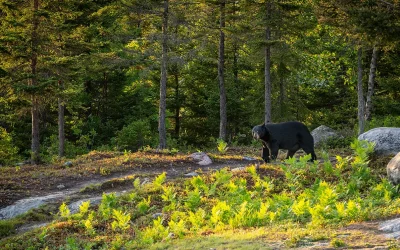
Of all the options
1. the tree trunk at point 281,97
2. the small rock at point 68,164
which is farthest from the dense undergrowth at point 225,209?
the tree trunk at point 281,97

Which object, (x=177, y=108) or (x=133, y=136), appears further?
(x=177, y=108)

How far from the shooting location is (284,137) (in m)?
15.5

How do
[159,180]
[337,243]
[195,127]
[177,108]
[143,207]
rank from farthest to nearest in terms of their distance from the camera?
[195,127], [177,108], [159,180], [143,207], [337,243]

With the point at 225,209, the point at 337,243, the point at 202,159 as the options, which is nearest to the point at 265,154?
the point at 202,159

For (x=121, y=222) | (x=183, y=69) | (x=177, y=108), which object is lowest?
(x=121, y=222)

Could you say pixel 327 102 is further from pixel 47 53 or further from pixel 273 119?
pixel 47 53

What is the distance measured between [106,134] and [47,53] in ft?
43.3

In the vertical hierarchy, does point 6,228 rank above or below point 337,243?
below

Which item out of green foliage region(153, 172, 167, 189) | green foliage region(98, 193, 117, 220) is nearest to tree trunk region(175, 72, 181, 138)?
green foliage region(153, 172, 167, 189)

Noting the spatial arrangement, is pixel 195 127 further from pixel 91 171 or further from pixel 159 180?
pixel 159 180

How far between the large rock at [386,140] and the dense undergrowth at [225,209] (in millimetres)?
858

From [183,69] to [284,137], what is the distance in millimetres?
19286

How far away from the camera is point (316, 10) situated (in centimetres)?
2239

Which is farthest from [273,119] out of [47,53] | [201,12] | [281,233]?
[281,233]
